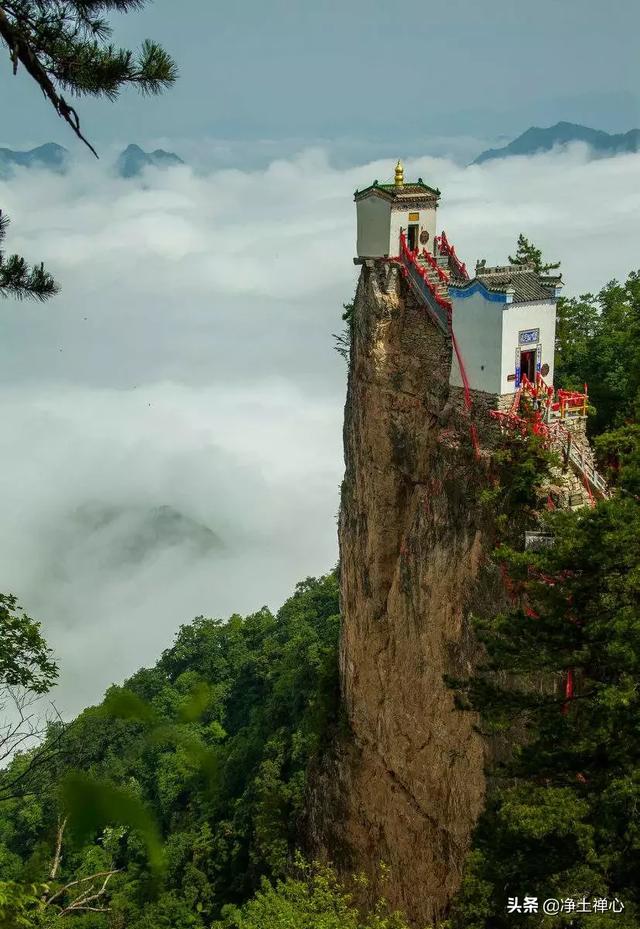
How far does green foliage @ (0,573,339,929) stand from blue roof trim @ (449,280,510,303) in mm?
13304

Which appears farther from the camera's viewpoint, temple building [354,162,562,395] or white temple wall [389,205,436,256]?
white temple wall [389,205,436,256]

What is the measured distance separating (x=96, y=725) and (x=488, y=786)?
26483 mm

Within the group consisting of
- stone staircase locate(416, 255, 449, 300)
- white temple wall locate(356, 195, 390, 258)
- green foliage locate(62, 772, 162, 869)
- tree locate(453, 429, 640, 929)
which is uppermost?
white temple wall locate(356, 195, 390, 258)

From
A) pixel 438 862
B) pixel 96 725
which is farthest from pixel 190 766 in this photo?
pixel 438 862

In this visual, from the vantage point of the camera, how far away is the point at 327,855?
28781 millimetres

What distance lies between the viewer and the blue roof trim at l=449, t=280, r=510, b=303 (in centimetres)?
2044

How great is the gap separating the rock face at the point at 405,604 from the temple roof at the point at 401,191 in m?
1.71

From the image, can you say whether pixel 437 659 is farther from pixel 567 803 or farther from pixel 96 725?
pixel 96 725

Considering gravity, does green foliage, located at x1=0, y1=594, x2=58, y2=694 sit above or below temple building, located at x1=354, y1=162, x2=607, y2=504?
below

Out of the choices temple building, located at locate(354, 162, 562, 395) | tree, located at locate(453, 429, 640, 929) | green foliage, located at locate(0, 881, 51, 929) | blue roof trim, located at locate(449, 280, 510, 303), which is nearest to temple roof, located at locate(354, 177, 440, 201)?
temple building, located at locate(354, 162, 562, 395)

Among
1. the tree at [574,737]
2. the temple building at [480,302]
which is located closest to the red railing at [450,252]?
the temple building at [480,302]

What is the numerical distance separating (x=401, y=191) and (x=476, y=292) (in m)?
5.12

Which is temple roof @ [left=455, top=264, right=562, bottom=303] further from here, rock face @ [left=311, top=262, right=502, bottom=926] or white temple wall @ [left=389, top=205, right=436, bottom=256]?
white temple wall @ [left=389, top=205, right=436, bottom=256]

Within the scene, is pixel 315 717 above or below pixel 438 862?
above
